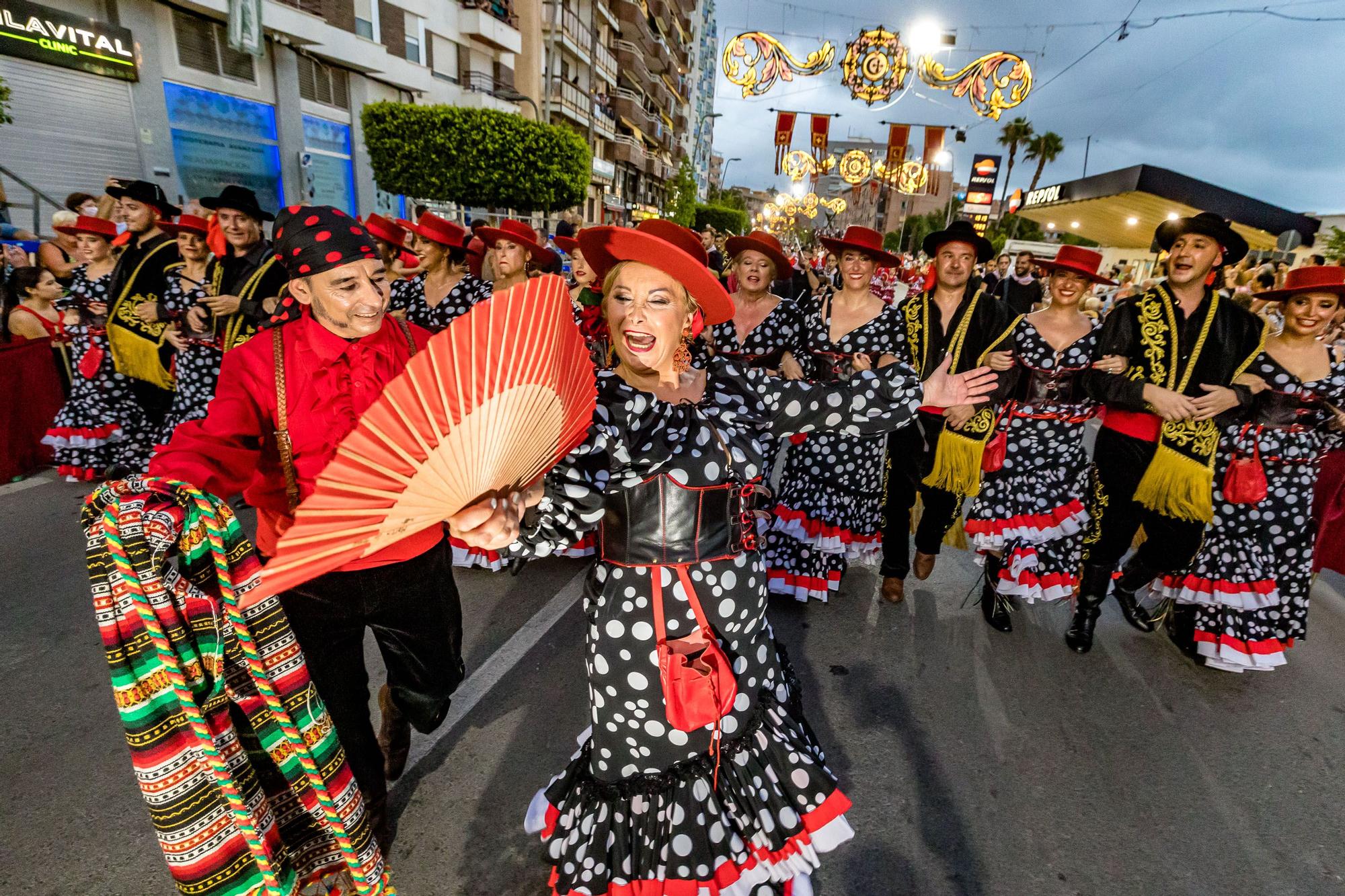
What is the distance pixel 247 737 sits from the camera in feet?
4.92

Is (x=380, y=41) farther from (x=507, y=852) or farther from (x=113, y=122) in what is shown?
(x=507, y=852)

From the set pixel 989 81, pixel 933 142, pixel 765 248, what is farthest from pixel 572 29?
pixel 765 248

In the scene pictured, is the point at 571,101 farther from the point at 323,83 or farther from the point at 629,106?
the point at 323,83

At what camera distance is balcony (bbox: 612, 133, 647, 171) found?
44531 mm

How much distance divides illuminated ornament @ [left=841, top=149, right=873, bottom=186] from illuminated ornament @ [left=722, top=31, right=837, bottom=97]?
8.65 metres

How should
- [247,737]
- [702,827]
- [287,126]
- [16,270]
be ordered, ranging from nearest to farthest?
1. [247,737]
2. [702,827]
3. [16,270]
4. [287,126]

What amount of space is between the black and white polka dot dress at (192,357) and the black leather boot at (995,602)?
17.7 ft

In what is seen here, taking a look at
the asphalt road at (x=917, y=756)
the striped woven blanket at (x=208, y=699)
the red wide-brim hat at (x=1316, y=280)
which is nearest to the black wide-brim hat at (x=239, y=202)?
the asphalt road at (x=917, y=756)

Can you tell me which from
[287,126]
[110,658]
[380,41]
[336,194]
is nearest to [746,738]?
[110,658]

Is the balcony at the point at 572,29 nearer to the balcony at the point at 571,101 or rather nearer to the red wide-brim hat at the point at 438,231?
the balcony at the point at 571,101

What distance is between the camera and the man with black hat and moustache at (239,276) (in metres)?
4.20

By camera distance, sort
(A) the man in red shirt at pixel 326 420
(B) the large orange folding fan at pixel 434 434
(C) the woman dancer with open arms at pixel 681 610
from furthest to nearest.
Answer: (A) the man in red shirt at pixel 326 420 < (C) the woman dancer with open arms at pixel 681 610 < (B) the large orange folding fan at pixel 434 434

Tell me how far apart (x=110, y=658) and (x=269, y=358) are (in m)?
0.98

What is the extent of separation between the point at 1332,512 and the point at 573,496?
182 inches
